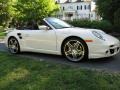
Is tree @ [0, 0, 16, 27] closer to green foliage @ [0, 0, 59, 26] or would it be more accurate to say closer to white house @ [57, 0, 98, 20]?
green foliage @ [0, 0, 59, 26]

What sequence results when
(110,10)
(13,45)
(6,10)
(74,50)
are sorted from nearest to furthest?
(74,50), (13,45), (110,10), (6,10)

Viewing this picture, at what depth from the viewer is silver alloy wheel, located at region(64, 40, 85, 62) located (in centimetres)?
706

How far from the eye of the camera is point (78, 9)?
7525 cm

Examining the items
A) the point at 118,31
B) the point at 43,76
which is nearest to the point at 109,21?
the point at 118,31

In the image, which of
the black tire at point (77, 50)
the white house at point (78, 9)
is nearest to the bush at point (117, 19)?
the black tire at point (77, 50)

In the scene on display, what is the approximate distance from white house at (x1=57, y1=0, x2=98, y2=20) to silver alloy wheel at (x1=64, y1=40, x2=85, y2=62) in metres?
63.6

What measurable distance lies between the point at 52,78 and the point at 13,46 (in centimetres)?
344

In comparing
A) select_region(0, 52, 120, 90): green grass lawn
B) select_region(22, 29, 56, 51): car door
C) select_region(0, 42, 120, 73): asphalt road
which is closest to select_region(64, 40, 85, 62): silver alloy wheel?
select_region(0, 42, 120, 73): asphalt road

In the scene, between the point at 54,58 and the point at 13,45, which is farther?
the point at 13,45

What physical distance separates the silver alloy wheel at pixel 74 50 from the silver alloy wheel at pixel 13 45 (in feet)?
6.78

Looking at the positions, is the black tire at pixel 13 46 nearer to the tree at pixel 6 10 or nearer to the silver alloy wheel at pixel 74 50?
the silver alloy wheel at pixel 74 50

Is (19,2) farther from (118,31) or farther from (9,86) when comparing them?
(9,86)

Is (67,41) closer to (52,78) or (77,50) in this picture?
(77,50)

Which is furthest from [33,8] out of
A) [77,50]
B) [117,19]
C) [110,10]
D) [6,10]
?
[77,50]
